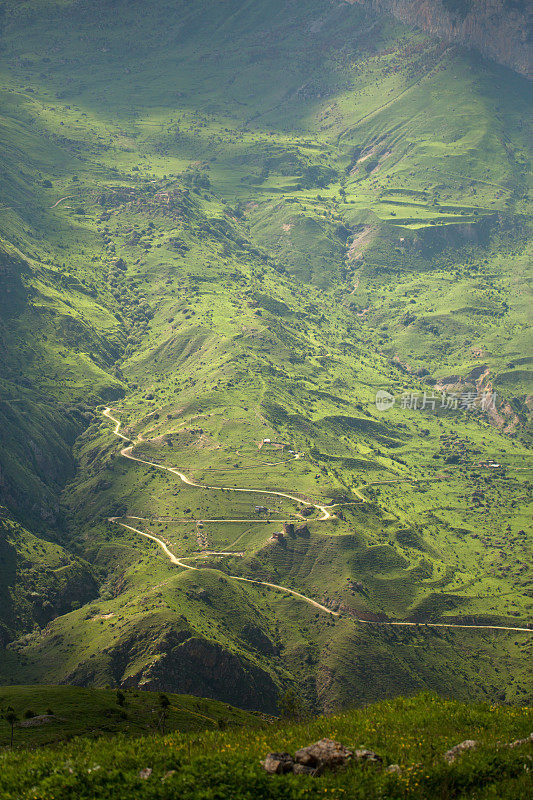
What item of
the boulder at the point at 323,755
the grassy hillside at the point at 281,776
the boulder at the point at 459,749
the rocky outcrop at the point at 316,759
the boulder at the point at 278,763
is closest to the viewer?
the grassy hillside at the point at 281,776

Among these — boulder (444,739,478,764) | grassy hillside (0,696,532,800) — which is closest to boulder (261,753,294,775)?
grassy hillside (0,696,532,800)

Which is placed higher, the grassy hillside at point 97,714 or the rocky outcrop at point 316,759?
the rocky outcrop at point 316,759

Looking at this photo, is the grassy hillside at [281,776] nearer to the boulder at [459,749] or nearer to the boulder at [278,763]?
the boulder at [459,749]

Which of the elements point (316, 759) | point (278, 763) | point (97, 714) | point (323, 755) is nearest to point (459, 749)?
point (323, 755)

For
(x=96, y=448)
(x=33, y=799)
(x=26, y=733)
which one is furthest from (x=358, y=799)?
(x=96, y=448)

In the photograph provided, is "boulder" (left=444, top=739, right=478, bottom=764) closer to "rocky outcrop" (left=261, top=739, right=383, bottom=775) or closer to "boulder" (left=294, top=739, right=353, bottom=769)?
"rocky outcrop" (left=261, top=739, right=383, bottom=775)

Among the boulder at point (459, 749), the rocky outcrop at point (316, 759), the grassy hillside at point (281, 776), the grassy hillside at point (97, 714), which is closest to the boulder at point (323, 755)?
the rocky outcrop at point (316, 759)

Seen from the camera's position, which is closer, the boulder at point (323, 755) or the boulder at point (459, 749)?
the boulder at point (323, 755)

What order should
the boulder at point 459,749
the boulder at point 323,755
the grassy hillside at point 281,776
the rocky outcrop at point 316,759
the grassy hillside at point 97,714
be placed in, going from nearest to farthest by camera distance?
the grassy hillside at point 281,776 < the rocky outcrop at point 316,759 < the boulder at point 323,755 < the boulder at point 459,749 < the grassy hillside at point 97,714
